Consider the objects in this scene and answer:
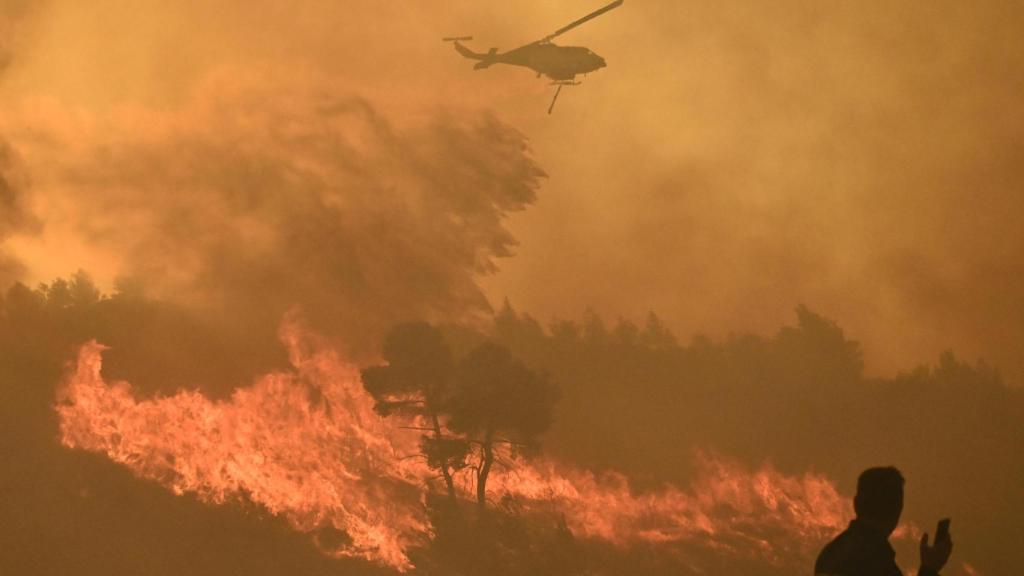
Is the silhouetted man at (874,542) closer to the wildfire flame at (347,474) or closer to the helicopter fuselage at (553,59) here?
the helicopter fuselage at (553,59)

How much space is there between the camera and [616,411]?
27.9 m

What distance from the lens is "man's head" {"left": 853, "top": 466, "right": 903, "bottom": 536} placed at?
4.16 meters

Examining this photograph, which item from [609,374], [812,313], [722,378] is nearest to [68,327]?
[609,374]

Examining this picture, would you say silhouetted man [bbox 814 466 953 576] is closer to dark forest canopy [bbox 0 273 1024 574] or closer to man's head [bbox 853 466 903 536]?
man's head [bbox 853 466 903 536]

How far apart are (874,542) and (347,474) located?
2311 centimetres

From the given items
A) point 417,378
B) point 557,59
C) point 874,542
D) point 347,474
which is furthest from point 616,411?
point 874,542

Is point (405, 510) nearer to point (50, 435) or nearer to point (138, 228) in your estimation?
point (50, 435)

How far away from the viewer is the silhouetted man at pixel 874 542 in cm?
395

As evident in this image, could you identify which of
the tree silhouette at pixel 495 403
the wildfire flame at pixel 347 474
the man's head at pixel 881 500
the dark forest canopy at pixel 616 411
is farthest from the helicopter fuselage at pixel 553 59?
the man's head at pixel 881 500

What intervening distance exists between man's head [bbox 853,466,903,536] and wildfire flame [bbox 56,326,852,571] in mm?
20369

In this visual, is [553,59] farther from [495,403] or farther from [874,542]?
[874,542]

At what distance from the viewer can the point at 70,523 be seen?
2277 centimetres

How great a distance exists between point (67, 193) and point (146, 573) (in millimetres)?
11404

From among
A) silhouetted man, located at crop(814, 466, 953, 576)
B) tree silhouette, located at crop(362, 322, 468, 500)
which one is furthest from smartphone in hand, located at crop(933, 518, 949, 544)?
tree silhouette, located at crop(362, 322, 468, 500)
